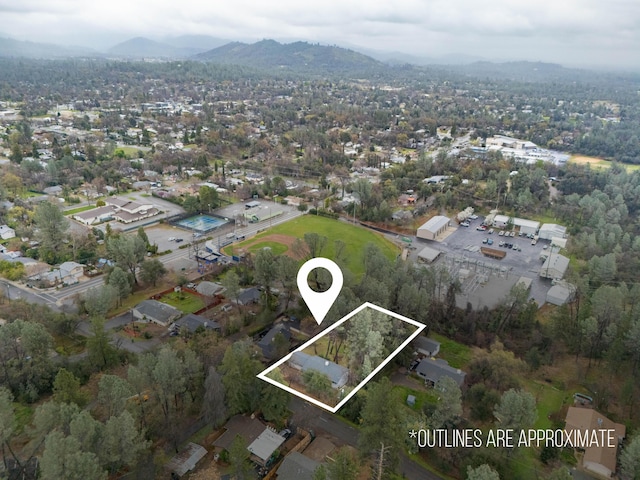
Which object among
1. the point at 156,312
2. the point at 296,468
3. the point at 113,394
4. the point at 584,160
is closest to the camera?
the point at 296,468

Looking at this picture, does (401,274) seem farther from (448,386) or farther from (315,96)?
(315,96)

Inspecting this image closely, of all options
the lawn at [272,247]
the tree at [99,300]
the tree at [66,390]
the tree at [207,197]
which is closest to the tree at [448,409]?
the tree at [66,390]

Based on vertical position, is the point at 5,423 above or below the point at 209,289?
above

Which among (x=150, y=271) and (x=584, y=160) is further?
(x=584, y=160)

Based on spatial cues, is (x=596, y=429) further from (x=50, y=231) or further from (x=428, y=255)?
(x=50, y=231)

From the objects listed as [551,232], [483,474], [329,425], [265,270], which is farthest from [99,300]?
[551,232]

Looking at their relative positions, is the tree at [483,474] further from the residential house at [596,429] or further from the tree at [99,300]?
the tree at [99,300]

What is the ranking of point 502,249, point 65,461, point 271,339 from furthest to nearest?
point 502,249, point 271,339, point 65,461
